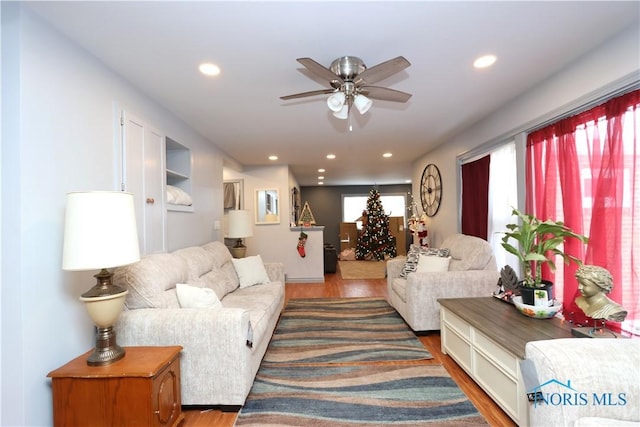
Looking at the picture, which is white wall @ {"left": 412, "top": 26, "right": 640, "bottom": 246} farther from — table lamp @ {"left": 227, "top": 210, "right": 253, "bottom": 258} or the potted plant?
table lamp @ {"left": 227, "top": 210, "right": 253, "bottom": 258}

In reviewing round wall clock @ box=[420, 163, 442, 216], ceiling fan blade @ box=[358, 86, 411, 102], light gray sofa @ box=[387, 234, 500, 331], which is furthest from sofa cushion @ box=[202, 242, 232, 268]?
round wall clock @ box=[420, 163, 442, 216]

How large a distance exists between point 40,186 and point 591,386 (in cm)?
262

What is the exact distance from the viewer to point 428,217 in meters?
5.30

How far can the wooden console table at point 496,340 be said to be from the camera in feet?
5.37

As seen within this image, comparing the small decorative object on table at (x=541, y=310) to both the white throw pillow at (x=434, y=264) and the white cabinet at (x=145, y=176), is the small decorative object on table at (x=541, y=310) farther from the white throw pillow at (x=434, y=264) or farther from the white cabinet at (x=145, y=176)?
the white cabinet at (x=145, y=176)

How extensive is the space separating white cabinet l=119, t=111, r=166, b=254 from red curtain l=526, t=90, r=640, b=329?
10.9ft

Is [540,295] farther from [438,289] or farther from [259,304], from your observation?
[259,304]

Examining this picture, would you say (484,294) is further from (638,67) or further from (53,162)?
(53,162)

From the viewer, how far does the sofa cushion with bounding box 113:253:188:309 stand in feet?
6.59

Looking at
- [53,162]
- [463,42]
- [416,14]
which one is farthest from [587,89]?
[53,162]

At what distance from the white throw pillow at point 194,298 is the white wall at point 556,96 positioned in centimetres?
301

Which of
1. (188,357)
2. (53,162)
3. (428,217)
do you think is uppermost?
(53,162)

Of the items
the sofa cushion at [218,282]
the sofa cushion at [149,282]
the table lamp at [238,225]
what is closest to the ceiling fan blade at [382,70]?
the sofa cushion at [149,282]

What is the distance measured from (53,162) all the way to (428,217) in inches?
199
